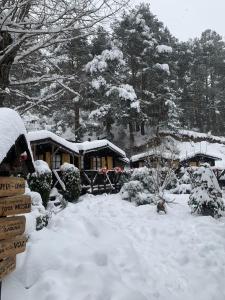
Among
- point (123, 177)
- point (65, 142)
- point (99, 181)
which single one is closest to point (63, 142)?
point (65, 142)

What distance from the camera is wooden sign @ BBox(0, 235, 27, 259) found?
429 cm

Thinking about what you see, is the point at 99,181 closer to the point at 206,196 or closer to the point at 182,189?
the point at 182,189

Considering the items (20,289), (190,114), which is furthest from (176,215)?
(190,114)

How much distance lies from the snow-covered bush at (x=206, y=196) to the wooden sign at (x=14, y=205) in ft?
27.2

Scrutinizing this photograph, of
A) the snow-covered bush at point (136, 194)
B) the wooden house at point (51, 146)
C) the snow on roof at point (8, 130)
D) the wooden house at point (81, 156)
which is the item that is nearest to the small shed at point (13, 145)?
the snow on roof at point (8, 130)

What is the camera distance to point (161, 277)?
6457mm

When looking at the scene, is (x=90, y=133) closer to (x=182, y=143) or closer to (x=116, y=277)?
(x=182, y=143)

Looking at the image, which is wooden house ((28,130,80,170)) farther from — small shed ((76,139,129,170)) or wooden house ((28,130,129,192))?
small shed ((76,139,129,170))

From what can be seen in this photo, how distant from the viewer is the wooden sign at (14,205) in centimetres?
439

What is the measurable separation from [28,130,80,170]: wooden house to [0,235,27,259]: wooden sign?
48.6ft

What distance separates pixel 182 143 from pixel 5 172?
128 feet

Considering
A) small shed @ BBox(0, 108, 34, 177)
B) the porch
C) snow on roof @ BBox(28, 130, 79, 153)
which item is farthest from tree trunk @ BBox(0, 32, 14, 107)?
snow on roof @ BBox(28, 130, 79, 153)

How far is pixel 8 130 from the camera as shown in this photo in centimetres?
423

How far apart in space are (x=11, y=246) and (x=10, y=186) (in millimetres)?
771
